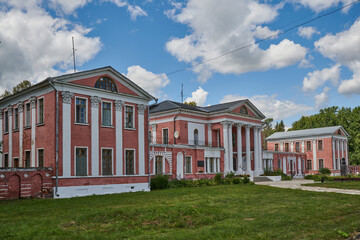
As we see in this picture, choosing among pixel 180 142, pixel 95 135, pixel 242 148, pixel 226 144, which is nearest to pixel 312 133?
pixel 242 148

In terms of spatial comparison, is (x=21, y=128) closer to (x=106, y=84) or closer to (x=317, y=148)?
(x=106, y=84)

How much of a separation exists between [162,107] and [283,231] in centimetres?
3256

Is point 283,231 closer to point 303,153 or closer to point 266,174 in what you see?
point 266,174

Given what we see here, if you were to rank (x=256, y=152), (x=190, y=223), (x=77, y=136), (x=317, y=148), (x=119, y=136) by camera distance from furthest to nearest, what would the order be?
(x=317, y=148) → (x=256, y=152) → (x=119, y=136) → (x=77, y=136) → (x=190, y=223)

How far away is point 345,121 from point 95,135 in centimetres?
5569

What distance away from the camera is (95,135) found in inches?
897

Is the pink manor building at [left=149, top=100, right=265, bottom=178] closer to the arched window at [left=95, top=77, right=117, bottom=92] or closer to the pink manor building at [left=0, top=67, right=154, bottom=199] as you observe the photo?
the pink manor building at [left=0, top=67, right=154, bottom=199]

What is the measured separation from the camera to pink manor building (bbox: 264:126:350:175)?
184ft

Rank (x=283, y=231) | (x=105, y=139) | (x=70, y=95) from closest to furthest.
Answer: (x=283, y=231) < (x=70, y=95) < (x=105, y=139)

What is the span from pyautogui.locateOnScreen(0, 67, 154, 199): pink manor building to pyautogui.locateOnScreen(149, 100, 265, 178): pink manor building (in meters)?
9.97

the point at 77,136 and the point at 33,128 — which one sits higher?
the point at 33,128

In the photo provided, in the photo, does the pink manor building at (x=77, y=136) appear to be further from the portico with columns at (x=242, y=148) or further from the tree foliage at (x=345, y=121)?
the tree foliage at (x=345, y=121)

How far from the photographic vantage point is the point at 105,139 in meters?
23.3

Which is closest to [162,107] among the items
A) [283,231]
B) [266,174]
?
[266,174]
